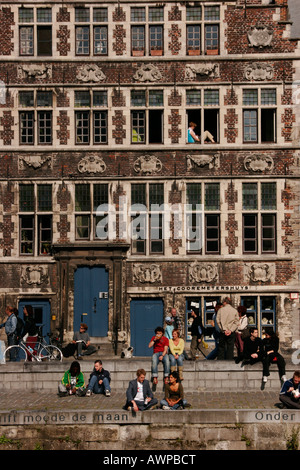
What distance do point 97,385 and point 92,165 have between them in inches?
372

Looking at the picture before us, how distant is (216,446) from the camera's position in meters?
15.5

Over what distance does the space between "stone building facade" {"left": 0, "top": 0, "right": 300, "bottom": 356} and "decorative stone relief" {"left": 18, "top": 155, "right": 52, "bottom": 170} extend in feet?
0.12

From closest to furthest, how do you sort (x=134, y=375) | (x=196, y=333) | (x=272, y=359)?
(x=272, y=359) < (x=134, y=375) < (x=196, y=333)

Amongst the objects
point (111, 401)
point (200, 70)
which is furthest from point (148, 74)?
point (111, 401)

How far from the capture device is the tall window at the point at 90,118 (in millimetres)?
25219

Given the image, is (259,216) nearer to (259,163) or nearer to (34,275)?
(259,163)

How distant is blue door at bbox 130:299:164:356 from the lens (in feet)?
81.4

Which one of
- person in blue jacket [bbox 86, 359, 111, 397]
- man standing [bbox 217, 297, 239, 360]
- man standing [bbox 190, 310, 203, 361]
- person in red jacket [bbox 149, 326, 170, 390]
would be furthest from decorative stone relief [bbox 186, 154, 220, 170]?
person in blue jacket [bbox 86, 359, 111, 397]

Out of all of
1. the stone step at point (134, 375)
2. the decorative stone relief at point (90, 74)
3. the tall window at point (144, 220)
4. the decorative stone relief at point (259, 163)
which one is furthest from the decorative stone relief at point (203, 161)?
the stone step at point (134, 375)

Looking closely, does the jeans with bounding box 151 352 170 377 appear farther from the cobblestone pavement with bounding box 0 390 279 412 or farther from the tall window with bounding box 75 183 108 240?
the tall window with bounding box 75 183 108 240

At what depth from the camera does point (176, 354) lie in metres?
18.0

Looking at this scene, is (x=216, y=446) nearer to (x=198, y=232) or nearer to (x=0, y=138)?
(x=198, y=232)

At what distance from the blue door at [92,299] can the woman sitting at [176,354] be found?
22.4 ft
